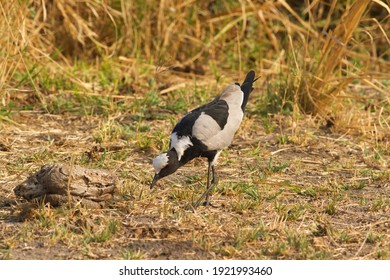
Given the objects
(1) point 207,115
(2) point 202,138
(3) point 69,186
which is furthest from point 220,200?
(3) point 69,186

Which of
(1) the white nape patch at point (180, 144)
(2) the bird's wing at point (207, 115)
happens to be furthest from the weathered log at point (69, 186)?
(2) the bird's wing at point (207, 115)

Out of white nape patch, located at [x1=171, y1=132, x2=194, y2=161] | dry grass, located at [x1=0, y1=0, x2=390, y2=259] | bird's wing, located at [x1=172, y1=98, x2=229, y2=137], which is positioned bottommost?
dry grass, located at [x1=0, y1=0, x2=390, y2=259]

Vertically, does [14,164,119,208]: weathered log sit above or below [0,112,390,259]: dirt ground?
above

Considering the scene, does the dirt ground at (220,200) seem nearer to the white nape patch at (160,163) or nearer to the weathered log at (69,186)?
the weathered log at (69,186)

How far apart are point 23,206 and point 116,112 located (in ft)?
7.62

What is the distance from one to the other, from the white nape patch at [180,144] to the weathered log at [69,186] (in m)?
0.45

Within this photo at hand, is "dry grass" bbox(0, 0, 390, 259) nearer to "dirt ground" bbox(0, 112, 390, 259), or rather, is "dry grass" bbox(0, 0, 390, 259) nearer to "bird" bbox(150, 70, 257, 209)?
"dirt ground" bbox(0, 112, 390, 259)

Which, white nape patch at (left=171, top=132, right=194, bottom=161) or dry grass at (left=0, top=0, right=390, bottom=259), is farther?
white nape patch at (left=171, top=132, right=194, bottom=161)

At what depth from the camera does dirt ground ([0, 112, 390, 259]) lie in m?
4.31

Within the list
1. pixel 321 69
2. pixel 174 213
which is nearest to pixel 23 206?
pixel 174 213

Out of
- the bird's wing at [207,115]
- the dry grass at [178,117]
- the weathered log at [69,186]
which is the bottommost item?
the dry grass at [178,117]

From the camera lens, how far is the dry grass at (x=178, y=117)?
444 cm

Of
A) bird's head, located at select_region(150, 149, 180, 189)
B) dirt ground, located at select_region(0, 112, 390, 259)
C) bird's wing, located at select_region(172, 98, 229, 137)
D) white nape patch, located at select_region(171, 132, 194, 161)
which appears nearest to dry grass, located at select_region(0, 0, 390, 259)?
dirt ground, located at select_region(0, 112, 390, 259)

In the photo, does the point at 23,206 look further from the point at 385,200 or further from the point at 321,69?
the point at 321,69
